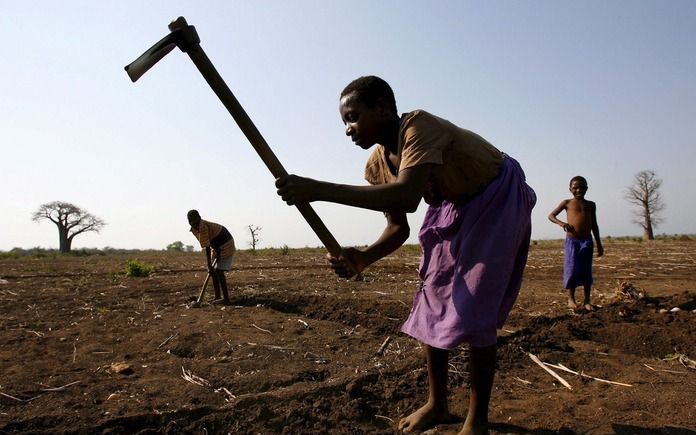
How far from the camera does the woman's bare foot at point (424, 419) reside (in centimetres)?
223

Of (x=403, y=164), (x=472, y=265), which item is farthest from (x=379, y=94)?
(x=472, y=265)

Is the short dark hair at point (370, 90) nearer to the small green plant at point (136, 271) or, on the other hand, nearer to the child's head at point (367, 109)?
the child's head at point (367, 109)

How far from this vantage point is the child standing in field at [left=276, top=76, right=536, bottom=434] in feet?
5.83

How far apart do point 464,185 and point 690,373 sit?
2.17m

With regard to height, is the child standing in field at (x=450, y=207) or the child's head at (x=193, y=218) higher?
the child's head at (x=193, y=218)

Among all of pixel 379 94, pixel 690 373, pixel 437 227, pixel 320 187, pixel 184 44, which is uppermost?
pixel 184 44

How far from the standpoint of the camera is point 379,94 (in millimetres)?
1955

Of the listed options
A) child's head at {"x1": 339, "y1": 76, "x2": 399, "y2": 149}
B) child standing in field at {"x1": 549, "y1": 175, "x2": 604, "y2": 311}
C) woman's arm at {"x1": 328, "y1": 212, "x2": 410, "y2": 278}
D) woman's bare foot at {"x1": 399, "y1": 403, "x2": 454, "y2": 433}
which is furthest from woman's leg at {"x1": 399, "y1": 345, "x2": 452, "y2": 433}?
child standing in field at {"x1": 549, "y1": 175, "x2": 604, "y2": 311}

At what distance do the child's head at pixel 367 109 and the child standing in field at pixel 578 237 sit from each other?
4250 mm

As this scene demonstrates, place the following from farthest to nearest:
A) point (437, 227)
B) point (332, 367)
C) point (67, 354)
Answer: point (67, 354) < point (332, 367) < point (437, 227)

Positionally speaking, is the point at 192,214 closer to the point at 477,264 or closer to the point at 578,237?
the point at 578,237

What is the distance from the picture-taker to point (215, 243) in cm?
705

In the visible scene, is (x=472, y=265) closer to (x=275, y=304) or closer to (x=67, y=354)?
(x=67, y=354)

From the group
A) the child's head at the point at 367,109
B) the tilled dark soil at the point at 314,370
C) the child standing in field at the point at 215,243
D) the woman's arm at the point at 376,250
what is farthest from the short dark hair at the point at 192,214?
the child's head at the point at 367,109
